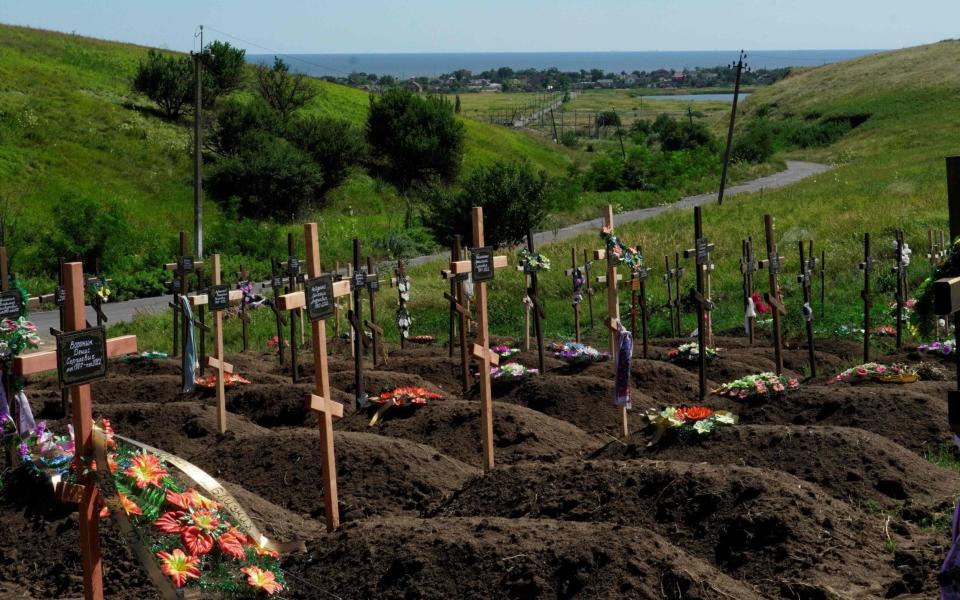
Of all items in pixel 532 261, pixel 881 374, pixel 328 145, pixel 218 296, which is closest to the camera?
pixel 218 296

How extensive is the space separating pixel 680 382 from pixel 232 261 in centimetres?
2229

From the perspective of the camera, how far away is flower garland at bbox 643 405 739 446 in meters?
9.31

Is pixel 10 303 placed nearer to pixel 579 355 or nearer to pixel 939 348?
pixel 579 355

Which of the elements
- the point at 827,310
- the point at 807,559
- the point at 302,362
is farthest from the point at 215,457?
the point at 827,310

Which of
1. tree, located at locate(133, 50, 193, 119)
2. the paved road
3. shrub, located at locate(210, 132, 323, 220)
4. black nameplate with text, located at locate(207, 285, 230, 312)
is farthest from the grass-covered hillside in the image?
black nameplate with text, located at locate(207, 285, 230, 312)

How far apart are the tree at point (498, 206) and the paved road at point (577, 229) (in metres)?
0.89

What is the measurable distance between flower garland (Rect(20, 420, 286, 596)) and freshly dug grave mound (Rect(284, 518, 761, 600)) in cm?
47

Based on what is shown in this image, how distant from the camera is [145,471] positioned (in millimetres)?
5742

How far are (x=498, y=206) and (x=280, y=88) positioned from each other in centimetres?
2616

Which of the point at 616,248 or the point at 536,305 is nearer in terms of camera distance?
the point at 616,248

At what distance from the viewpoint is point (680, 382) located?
1370 centimetres

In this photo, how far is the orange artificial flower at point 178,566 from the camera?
562cm

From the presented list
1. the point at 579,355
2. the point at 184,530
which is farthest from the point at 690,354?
the point at 184,530

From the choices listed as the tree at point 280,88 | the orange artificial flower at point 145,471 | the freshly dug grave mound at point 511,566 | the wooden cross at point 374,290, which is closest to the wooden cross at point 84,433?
the orange artificial flower at point 145,471
